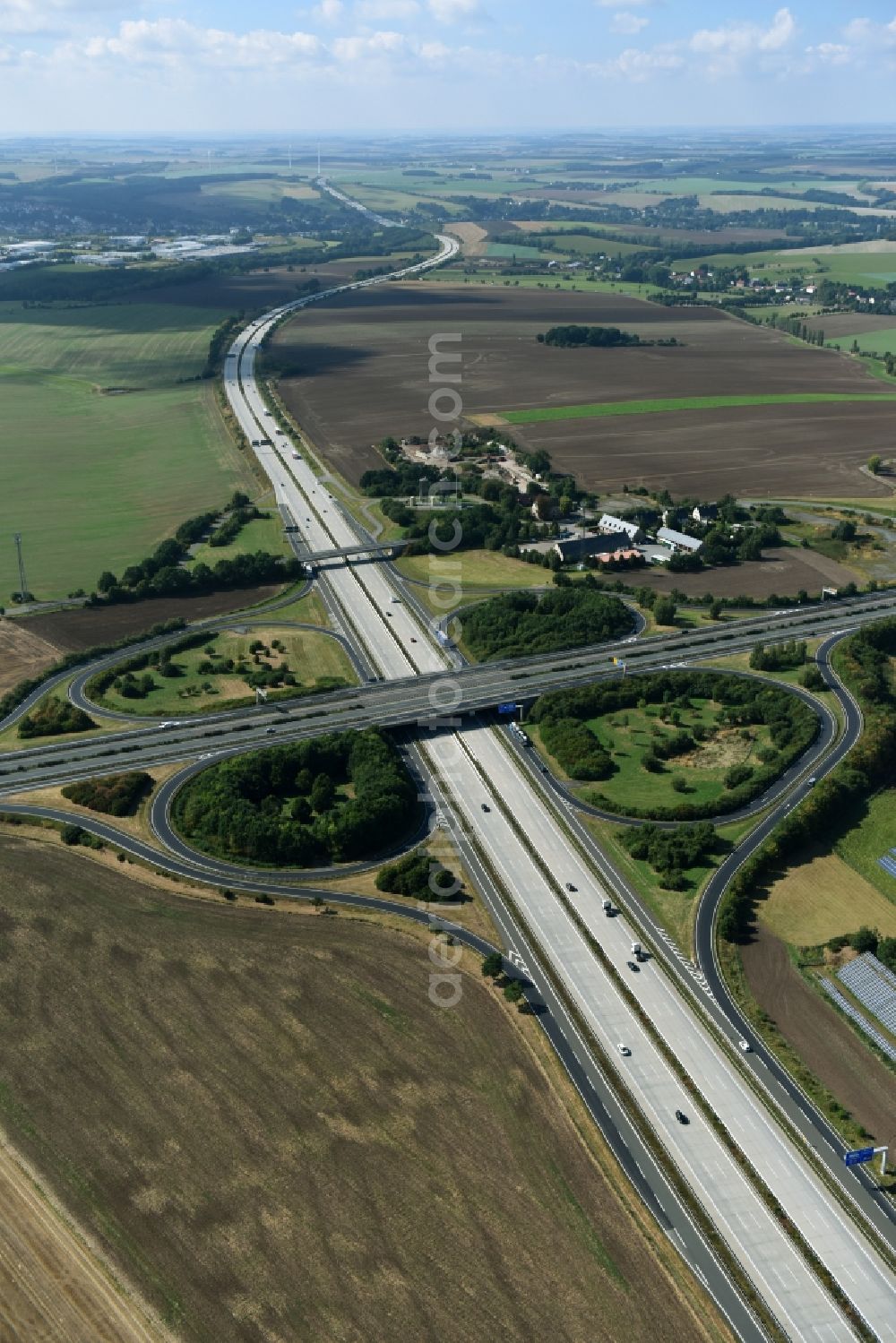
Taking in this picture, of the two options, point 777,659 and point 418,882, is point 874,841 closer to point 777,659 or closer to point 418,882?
point 777,659

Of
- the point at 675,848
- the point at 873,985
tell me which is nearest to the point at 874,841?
the point at 675,848

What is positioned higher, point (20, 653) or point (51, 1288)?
point (20, 653)

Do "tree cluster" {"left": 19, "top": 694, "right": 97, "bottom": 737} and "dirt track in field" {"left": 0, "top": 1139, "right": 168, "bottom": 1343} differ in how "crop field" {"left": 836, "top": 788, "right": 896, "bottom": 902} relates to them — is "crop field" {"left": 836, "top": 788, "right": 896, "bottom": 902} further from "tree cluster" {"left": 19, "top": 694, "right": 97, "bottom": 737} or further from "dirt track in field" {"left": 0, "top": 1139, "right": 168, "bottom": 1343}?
"tree cluster" {"left": 19, "top": 694, "right": 97, "bottom": 737}

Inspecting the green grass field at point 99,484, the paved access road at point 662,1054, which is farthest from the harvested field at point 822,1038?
the green grass field at point 99,484

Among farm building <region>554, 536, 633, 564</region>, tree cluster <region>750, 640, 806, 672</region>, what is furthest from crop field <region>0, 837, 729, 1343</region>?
farm building <region>554, 536, 633, 564</region>

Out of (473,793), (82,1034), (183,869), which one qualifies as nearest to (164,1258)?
(82,1034)

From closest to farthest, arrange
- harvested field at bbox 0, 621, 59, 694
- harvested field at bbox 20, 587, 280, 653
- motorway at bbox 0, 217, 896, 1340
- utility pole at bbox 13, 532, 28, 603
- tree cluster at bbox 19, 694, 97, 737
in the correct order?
motorway at bbox 0, 217, 896, 1340 < tree cluster at bbox 19, 694, 97, 737 < harvested field at bbox 0, 621, 59, 694 < harvested field at bbox 20, 587, 280, 653 < utility pole at bbox 13, 532, 28, 603
